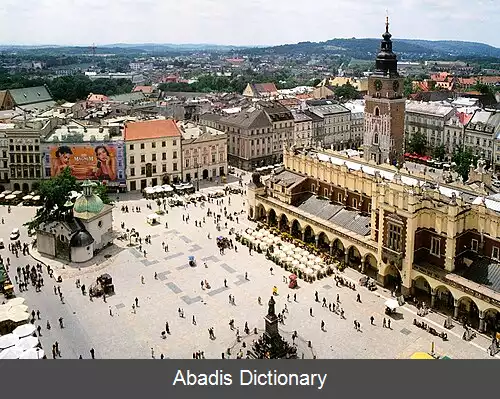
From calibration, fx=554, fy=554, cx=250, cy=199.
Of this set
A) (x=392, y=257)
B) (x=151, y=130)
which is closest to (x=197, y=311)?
(x=392, y=257)

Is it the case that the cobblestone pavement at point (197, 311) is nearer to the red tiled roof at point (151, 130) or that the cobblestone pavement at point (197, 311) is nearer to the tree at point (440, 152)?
the red tiled roof at point (151, 130)

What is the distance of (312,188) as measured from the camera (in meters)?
73.7

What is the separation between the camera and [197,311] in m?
52.1

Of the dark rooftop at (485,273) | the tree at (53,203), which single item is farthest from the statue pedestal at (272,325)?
the tree at (53,203)

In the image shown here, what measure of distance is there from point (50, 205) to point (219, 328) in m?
30.0

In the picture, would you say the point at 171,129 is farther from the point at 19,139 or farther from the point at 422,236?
the point at 422,236

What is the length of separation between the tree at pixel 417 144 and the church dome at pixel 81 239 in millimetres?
80096

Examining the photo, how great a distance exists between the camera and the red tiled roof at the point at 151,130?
9462 centimetres

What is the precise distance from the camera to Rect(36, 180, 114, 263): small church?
210ft

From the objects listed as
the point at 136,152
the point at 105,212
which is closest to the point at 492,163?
the point at 136,152

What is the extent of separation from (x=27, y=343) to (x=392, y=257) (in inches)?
1345

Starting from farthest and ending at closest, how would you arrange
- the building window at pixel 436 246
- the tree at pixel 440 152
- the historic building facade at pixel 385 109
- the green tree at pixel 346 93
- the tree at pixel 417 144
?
the green tree at pixel 346 93 < the tree at pixel 417 144 < the tree at pixel 440 152 < the historic building facade at pixel 385 109 < the building window at pixel 436 246

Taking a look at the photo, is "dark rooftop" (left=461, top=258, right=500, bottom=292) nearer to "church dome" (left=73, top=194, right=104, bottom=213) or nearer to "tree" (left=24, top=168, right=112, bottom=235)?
"church dome" (left=73, top=194, right=104, bottom=213)

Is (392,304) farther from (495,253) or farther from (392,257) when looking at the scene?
(495,253)
